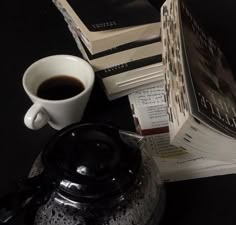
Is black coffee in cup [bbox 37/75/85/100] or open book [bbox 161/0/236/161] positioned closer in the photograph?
open book [bbox 161/0/236/161]

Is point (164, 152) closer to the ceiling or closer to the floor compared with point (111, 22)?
closer to the floor

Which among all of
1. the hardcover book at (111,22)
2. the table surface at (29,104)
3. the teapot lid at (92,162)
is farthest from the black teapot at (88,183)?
the hardcover book at (111,22)

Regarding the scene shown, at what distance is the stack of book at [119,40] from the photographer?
2.39ft

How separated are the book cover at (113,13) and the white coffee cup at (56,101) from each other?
64mm

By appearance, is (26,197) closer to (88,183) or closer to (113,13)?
(88,183)

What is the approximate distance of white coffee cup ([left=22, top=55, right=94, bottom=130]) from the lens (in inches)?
26.9

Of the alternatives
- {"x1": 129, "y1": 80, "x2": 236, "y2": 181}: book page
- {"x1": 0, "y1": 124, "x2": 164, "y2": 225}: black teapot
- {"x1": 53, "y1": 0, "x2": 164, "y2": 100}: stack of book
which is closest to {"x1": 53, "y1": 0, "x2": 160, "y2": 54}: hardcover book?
{"x1": 53, "y1": 0, "x2": 164, "y2": 100}: stack of book

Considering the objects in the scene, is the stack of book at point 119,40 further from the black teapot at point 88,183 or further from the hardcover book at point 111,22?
the black teapot at point 88,183

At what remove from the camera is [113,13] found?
0.76 m

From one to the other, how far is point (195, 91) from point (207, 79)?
74mm

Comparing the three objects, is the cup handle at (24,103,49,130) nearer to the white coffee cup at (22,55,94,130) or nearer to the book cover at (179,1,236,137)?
the white coffee cup at (22,55,94,130)

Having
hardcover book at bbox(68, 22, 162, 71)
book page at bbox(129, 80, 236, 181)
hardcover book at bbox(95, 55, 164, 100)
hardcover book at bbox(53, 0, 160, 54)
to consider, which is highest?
hardcover book at bbox(53, 0, 160, 54)

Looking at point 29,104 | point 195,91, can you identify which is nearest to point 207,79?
point 195,91

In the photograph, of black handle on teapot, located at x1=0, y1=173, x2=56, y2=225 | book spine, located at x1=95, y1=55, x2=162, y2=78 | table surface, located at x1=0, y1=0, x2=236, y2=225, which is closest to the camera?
black handle on teapot, located at x1=0, y1=173, x2=56, y2=225
